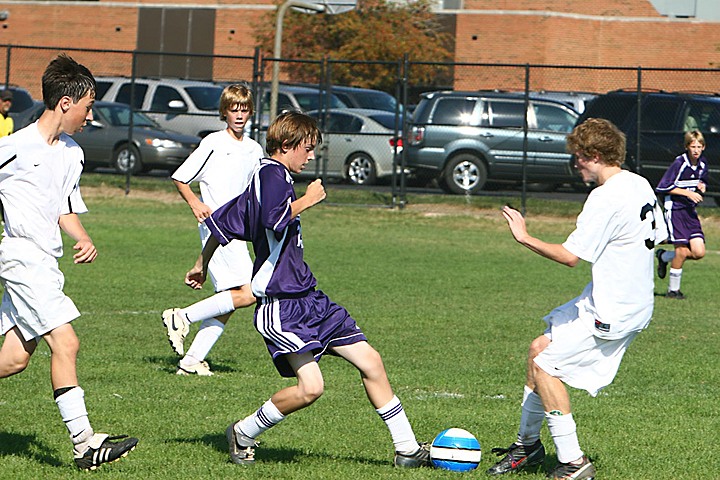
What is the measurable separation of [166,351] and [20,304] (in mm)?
3545

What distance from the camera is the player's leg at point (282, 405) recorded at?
5.50m

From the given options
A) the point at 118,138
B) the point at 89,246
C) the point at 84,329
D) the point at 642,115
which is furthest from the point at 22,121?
the point at 89,246

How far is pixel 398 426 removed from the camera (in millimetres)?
5629

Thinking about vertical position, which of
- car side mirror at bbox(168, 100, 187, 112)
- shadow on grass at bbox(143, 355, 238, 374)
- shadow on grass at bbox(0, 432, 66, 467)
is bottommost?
shadow on grass at bbox(0, 432, 66, 467)

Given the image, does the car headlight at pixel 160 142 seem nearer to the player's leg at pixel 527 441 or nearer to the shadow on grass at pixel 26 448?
the shadow on grass at pixel 26 448

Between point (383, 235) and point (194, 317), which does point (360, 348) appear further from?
point (383, 235)

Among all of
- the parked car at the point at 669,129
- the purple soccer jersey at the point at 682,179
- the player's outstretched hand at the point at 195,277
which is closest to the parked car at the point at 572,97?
the parked car at the point at 669,129

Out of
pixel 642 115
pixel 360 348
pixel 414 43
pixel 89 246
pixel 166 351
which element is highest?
pixel 414 43

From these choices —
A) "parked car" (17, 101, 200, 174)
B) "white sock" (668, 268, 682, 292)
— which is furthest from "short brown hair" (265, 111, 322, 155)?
"parked car" (17, 101, 200, 174)

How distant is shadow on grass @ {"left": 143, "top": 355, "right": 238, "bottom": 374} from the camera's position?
26.9 feet

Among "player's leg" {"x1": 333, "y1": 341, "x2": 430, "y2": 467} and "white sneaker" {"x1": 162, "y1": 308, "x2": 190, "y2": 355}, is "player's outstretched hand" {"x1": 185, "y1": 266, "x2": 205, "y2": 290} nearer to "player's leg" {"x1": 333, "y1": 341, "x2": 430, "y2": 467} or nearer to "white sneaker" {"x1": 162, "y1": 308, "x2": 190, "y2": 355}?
"player's leg" {"x1": 333, "y1": 341, "x2": 430, "y2": 467}

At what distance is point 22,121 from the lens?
76.7 ft

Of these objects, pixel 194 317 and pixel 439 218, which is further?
pixel 439 218

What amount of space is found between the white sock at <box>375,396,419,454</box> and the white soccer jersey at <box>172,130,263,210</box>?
2.98 m
